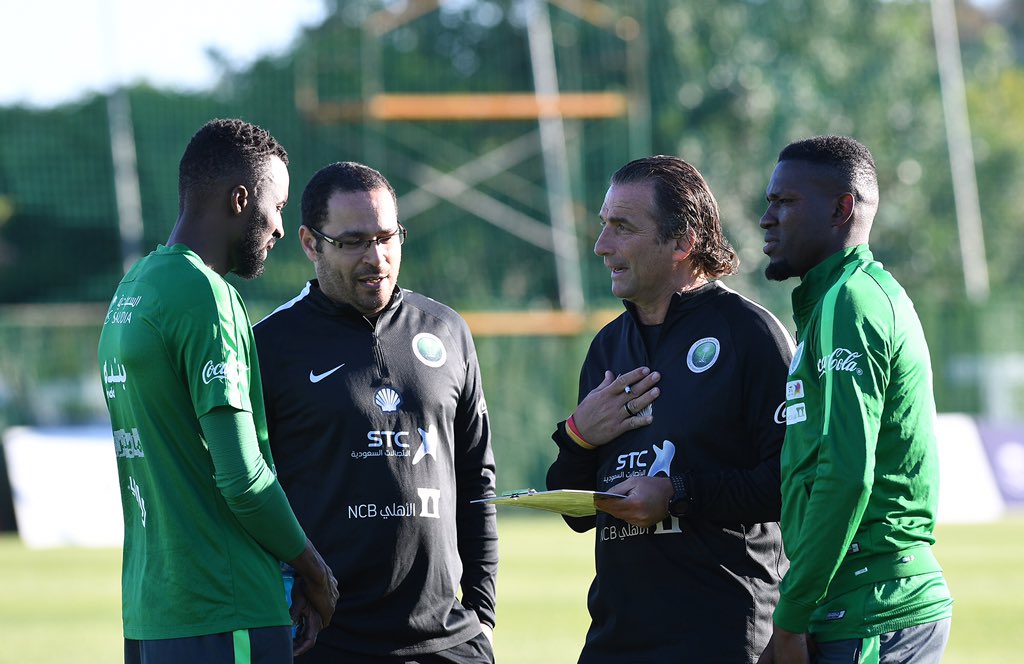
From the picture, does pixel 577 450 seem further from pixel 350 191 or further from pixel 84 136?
pixel 84 136

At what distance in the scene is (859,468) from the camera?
396 cm

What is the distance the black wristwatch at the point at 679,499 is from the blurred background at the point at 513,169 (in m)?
15.6

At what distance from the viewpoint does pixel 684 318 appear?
15.9 feet

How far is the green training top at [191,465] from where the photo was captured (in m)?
4.09

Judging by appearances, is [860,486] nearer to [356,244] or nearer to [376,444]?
[376,444]

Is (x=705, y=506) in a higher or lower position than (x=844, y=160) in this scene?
lower

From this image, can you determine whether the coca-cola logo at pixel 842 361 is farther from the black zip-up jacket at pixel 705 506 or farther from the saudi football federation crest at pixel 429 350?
the saudi football federation crest at pixel 429 350

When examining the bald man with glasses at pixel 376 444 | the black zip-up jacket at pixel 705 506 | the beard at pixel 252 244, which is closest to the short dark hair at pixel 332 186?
Result: the bald man with glasses at pixel 376 444

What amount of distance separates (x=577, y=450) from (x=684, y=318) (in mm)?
578

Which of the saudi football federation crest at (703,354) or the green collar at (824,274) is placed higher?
the green collar at (824,274)

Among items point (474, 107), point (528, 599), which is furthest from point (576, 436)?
point (474, 107)

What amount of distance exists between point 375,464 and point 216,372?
110 cm

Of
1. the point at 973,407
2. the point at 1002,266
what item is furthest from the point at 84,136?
the point at 1002,266

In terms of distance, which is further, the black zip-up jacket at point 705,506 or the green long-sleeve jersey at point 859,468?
the black zip-up jacket at point 705,506
